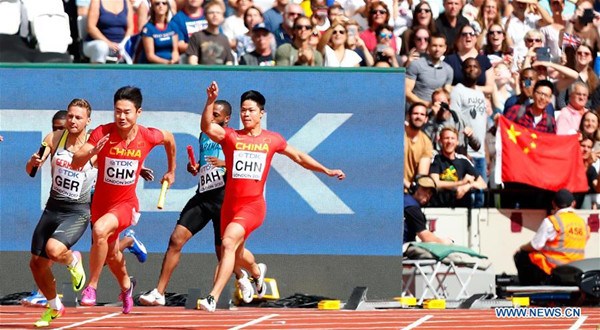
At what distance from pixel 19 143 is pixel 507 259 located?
242 inches

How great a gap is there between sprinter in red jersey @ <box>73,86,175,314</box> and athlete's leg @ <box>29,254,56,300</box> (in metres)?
0.44

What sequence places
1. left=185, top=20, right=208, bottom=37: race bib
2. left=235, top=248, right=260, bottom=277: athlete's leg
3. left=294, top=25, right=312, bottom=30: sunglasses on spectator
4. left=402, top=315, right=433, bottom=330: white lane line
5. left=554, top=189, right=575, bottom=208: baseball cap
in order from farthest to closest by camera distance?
left=185, top=20, right=208, bottom=37: race bib
left=294, top=25, right=312, bottom=30: sunglasses on spectator
left=554, top=189, right=575, bottom=208: baseball cap
left=235, top=248, right=260, bottom=277: athlete's leg
left=402, top=315, right=433, bottom=330: white lane line

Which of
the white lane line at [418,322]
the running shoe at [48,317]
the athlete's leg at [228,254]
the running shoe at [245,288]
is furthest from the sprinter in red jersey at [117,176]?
the white lane line at [418,322]

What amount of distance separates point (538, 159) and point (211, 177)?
489 cm

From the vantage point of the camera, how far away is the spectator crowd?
18859 millimetres

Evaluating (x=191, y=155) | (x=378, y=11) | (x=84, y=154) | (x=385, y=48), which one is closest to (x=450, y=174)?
(x=385, y=48)

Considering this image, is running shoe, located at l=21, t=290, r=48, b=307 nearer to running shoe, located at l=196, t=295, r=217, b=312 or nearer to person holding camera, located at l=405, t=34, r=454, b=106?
running shoe, located at l=196, t=295, r=217, b=312

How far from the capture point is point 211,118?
14070mm

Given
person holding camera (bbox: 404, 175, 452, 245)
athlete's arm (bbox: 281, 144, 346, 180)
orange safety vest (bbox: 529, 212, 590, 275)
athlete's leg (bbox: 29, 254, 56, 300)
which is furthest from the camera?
orange safety vest (bbox: 529, 212, 590, 275)

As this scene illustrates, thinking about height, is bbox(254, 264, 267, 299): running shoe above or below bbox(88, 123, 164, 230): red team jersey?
below

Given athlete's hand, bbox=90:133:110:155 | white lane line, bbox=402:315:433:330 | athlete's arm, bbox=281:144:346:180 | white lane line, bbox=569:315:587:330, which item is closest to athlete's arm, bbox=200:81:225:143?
athlete's arm, bbox=281:144:346:180

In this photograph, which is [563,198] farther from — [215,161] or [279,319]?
[279,319]

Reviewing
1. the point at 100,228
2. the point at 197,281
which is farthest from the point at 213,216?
the point at 100,228

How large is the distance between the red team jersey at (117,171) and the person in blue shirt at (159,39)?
431 centimetres
